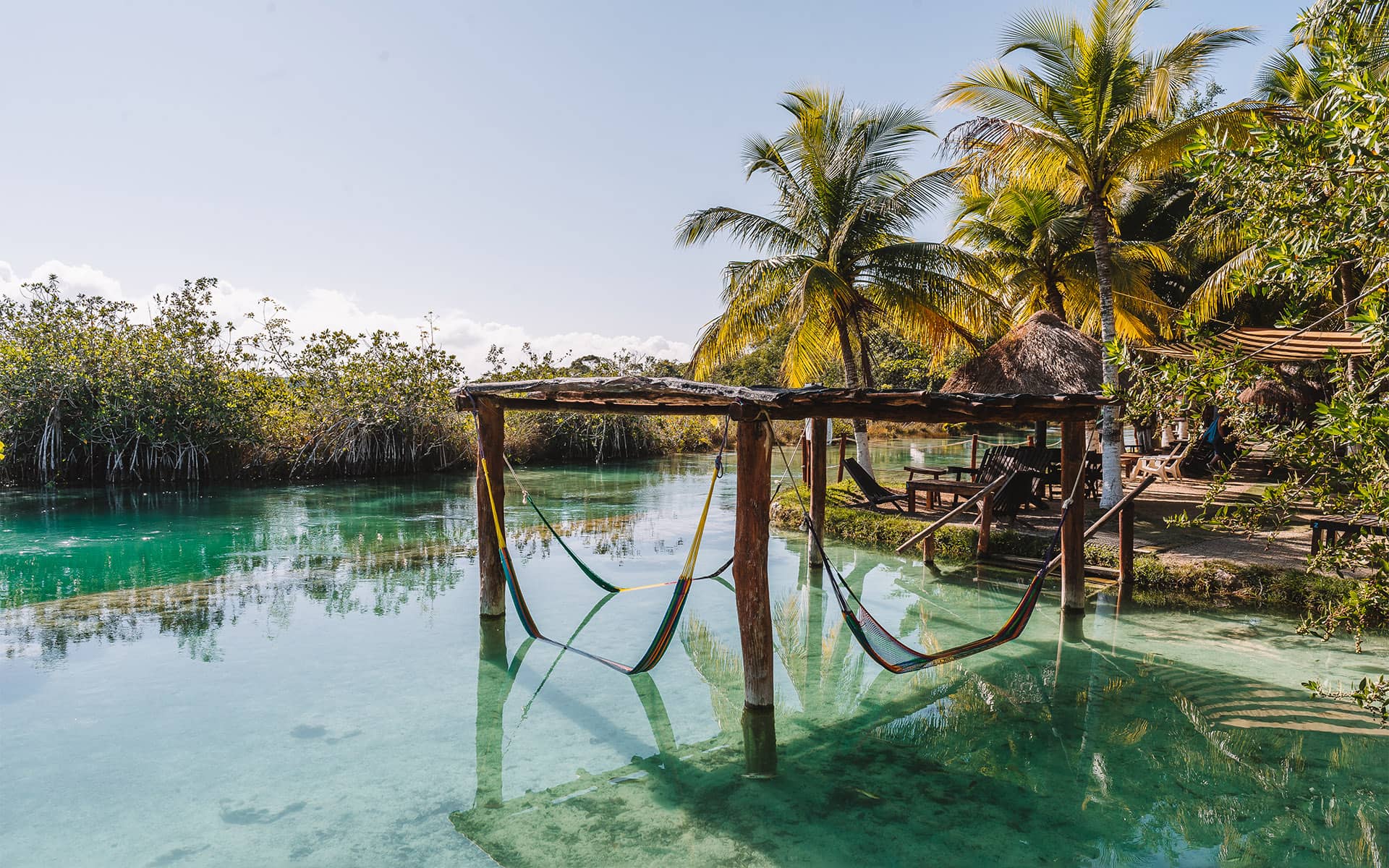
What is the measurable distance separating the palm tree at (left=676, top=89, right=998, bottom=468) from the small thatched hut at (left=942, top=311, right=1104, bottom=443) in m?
0.99

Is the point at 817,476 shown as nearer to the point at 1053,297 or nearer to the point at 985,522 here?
the point at 985,522

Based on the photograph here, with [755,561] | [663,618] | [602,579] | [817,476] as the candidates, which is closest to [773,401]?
[755,561]

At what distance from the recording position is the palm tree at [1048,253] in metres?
11.1

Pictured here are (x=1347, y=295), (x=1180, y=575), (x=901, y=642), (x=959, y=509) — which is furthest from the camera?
(x=1347, y=295)

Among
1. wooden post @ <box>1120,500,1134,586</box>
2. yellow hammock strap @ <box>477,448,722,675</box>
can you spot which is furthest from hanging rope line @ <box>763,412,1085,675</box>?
wooden post @ <box>1120,500,1134,586</box>

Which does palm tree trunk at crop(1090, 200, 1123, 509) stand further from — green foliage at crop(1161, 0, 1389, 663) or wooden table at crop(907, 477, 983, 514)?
green foliage at crop(1161, 0, 1389, 663)

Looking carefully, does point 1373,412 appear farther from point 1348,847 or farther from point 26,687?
point 26,687

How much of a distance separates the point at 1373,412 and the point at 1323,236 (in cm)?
60

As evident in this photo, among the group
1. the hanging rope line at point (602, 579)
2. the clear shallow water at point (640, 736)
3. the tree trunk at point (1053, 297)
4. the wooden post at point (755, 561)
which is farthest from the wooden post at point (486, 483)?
the tree trunk at point (1053, 297)

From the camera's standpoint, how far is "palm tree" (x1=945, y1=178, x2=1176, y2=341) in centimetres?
1110

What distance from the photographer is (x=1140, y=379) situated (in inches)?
119

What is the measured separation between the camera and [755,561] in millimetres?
4191

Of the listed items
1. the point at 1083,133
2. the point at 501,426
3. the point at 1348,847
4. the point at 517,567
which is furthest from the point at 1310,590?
the point at 517,567

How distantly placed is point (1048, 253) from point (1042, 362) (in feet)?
8.33
